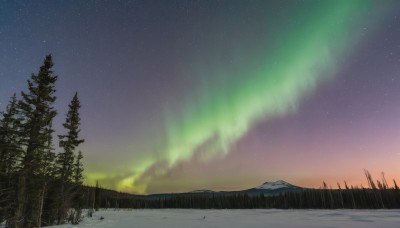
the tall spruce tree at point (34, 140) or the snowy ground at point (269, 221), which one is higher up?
the tall spruce tree at point (34, 140)

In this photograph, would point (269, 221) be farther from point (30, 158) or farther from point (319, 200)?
point (319, 200)

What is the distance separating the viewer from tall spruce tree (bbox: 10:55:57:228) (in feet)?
74.1

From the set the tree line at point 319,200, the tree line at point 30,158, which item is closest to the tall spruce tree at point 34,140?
the tree line at point 30,158

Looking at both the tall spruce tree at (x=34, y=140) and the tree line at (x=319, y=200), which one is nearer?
the tall spruce tree at (x=34, y=140)

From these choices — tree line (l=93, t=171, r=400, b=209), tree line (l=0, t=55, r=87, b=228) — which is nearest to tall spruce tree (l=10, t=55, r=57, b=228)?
tree line (l=0, t=55, r=87, b=228)

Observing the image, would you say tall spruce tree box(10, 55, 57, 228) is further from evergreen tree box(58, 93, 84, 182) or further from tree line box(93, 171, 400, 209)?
tree line box(93, 171, 400, 209)

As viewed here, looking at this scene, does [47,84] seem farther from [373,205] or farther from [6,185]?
[373,205]

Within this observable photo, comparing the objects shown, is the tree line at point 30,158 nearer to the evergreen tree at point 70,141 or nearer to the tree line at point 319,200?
the evergreen tree at point 70,141

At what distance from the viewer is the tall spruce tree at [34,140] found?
22.6 meters

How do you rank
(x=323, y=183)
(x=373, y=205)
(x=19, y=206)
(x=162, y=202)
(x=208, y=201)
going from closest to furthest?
(x=19, y=206), (x=373, y=205), (x=323, y=183), (x=208, y=201), (x=162, y=202)

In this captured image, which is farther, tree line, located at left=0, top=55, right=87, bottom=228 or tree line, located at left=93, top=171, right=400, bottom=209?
tree line, located at left=93, top=171, right=400, bottom=209

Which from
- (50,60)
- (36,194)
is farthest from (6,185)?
(50,60)

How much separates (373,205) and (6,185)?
57377 millimetres

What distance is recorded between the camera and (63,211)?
29.6 meters
